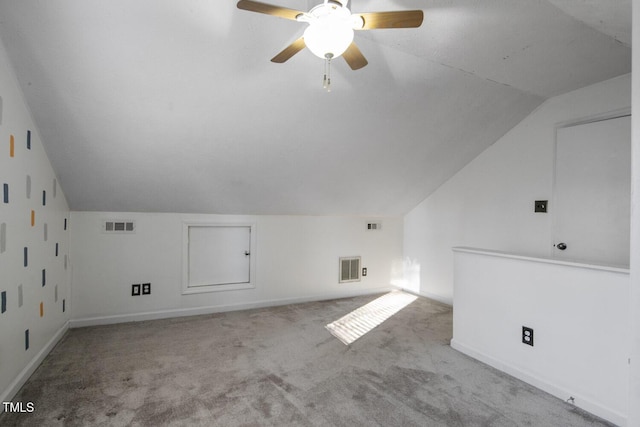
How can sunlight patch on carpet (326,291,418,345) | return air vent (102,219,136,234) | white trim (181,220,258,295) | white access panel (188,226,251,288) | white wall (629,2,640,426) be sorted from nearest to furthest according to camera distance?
white wall (629,2,640,426) < sunlight patch on carpet (326,291,418,345) < return air vent (102,219,136,234) < white trim (181,220,258,295) < white access panel (188,226,251,288)

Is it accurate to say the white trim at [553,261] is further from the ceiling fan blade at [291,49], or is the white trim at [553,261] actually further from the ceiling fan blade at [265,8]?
the ceiling fan blade at [265,8]

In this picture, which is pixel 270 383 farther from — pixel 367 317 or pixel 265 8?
pixel 265 8

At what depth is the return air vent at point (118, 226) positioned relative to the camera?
3.31 meters

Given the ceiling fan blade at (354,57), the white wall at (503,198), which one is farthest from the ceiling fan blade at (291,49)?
the white wall at (503,198)

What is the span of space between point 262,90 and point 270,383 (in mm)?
2102

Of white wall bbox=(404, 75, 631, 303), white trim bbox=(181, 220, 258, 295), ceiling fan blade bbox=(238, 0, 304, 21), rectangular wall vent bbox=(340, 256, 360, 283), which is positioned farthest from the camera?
rectangular wall vent bbox=(340, 256, 360, 283)

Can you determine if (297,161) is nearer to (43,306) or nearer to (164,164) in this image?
(164,164)

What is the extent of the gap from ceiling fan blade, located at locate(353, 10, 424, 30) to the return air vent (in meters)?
3.02

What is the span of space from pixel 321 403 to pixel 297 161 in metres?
2.11

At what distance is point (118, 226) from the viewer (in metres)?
3.35

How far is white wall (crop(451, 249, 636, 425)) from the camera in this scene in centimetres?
191

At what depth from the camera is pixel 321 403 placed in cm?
202

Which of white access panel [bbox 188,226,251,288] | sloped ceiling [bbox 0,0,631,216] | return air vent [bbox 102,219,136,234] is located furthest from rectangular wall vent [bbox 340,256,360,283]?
return air vent [bbox 102,219,136,234]

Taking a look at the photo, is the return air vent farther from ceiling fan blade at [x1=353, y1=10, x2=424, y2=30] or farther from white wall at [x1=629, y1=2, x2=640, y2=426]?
white wall at [x1=629, y1=2, x2=640, y2=426]
